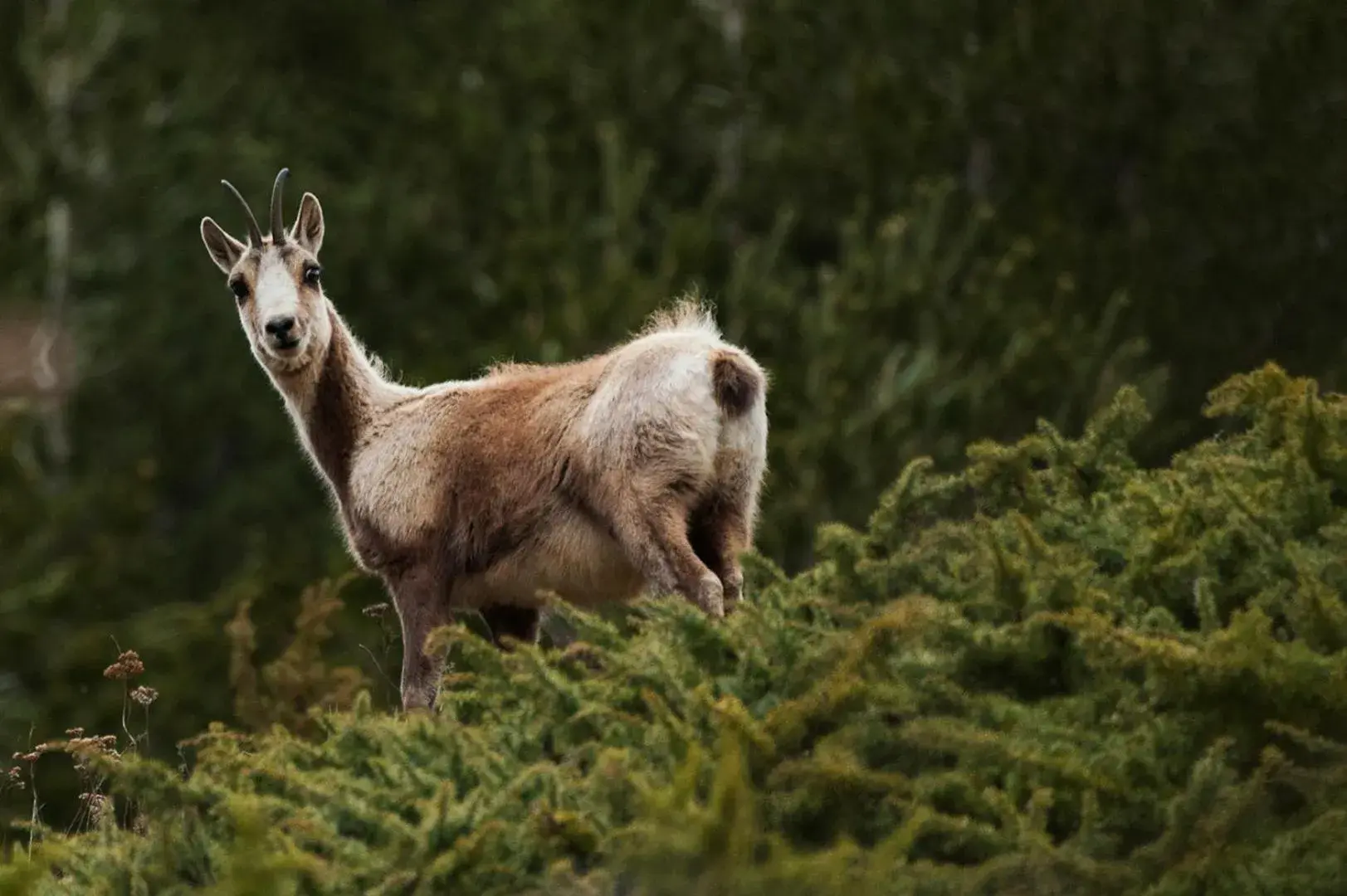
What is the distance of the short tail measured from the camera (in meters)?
8.65

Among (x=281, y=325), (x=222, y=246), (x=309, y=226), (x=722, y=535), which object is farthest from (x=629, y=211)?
(x=722, y=535)

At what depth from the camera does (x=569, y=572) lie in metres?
8.94

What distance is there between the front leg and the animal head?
108 cm

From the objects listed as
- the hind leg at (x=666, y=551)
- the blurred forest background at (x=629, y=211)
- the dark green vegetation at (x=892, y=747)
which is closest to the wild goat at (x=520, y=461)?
the hind leg at (x=666, y=551)

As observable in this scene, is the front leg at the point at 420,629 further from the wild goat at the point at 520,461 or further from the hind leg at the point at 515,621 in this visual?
the hind leg at the point at 515,621

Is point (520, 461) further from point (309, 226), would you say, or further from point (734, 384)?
point (309, 226)

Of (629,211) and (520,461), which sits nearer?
(520,461)

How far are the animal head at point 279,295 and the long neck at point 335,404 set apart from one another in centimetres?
8

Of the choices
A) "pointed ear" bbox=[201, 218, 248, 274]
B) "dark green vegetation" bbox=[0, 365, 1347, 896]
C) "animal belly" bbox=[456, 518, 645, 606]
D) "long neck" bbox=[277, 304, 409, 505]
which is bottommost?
"dark green vegetation" bbox=[0, 365, 1347, 896]

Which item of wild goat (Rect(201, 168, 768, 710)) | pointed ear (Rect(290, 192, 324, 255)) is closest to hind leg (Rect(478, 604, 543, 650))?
wild goat (Rect(201, 168, 768, 710))

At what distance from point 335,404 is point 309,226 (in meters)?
0.90

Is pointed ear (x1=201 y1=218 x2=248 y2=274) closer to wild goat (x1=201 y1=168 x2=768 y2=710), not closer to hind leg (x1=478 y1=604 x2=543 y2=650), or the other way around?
wild goat (x1=201 y1=168 x2=768 y2=710)

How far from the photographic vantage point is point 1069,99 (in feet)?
81.6

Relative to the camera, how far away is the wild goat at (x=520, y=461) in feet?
28.3
